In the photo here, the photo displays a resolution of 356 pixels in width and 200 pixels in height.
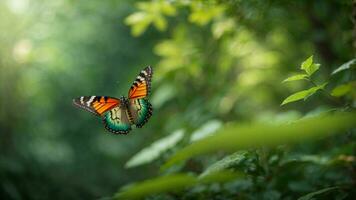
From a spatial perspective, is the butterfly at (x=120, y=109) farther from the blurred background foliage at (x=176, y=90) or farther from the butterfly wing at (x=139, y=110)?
the blurred background foliage at (x=176, y=90)

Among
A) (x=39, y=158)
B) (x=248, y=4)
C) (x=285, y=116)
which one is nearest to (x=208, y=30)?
(x=285, y=116)

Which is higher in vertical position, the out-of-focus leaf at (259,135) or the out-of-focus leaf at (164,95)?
the out-of-focus leaf at (164,95)

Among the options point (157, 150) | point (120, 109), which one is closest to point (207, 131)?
point (157, 150)

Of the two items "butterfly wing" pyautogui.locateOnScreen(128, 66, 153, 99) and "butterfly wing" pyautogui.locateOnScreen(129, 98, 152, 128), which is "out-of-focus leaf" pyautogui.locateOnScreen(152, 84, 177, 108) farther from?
"butterfly wing" pyautogui.locateOnScreen(128, 66, 153, 99)

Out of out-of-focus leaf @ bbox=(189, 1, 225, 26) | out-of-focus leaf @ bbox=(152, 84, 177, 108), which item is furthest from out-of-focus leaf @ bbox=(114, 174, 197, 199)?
out-of-focus leaf @ bbox=(152, 84, 177, 108)

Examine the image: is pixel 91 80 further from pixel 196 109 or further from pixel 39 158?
pixel 196 109

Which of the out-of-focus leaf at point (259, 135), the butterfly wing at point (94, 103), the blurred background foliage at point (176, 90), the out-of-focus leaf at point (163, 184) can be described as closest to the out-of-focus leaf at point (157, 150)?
the blurred background foliage at point (176, 90)
